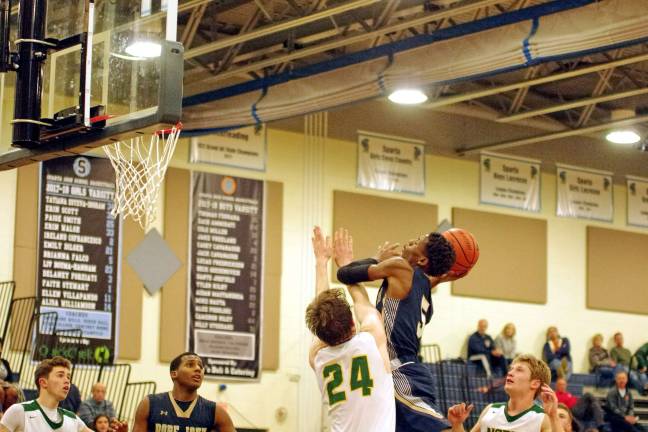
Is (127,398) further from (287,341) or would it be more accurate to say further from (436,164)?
(436,164)

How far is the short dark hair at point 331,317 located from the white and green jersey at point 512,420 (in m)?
2.31

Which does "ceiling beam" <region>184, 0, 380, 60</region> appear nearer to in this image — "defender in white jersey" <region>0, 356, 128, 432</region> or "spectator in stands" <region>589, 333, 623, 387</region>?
"defender in white jersey" <region>0, 356, 128, 432</region>

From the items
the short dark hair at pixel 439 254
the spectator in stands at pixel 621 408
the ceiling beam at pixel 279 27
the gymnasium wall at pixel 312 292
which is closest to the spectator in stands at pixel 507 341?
the gymnasium wall at pixel 312 292

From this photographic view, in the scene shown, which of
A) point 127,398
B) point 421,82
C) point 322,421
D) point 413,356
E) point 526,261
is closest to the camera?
point 413,356

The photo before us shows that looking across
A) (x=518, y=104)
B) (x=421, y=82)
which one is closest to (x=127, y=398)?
(x=421, y=82)

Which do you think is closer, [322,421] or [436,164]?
[322,421]

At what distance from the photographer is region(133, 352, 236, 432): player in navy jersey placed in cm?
864

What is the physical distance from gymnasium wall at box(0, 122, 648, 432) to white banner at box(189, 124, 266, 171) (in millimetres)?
139

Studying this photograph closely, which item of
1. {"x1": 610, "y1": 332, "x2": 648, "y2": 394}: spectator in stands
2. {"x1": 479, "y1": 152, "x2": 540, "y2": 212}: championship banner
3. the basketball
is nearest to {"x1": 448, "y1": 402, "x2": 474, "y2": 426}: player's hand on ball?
the basketball

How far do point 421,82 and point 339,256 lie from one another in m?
9.07

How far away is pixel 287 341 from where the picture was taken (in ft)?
66.4

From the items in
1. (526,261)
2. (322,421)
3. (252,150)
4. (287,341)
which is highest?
(252,150)

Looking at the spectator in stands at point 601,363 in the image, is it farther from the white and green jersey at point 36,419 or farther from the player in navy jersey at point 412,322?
the player in navy jersey at point 412,322

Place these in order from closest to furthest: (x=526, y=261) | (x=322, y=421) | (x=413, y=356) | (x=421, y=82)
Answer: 1. (x=413, y=356)
2. (x=421, y=82)
3. (x=322, y=421)
4. (x=526, y=261)
